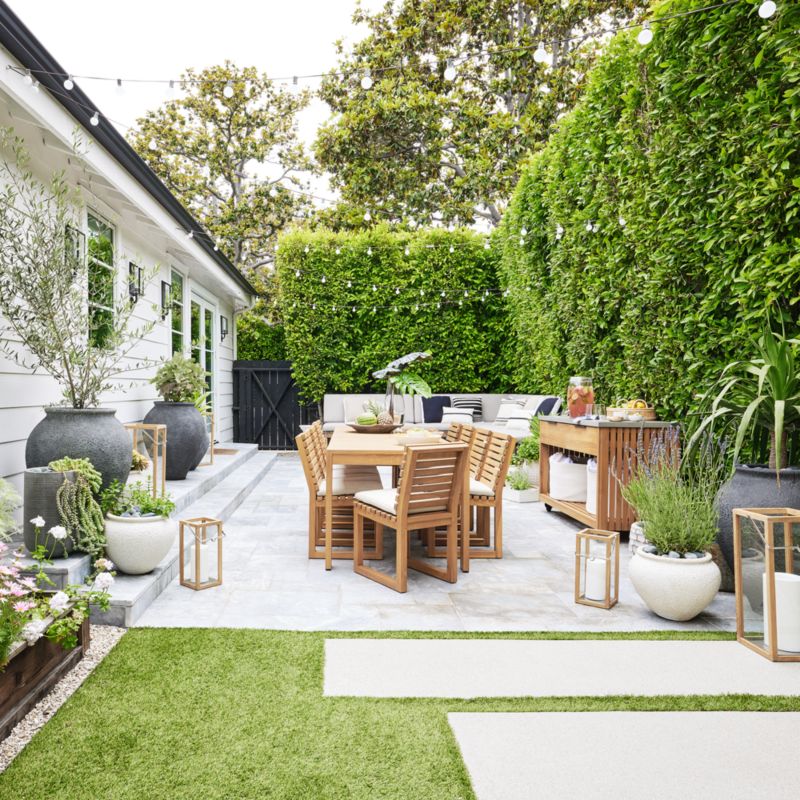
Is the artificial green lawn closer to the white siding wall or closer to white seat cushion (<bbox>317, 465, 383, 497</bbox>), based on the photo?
white seat cushion (<bbox>317, 465, 383, 497</bbox>)

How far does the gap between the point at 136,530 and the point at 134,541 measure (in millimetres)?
58

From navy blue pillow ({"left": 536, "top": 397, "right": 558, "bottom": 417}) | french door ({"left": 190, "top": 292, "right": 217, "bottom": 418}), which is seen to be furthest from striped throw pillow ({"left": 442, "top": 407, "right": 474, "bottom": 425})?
french door ({"left": 190, "top": 292, "right": 217, "bottom": 418})

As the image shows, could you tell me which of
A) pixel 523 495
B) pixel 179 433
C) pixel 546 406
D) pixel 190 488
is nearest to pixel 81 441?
pixel 190 488

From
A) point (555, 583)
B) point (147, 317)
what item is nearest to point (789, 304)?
point (555, 583)

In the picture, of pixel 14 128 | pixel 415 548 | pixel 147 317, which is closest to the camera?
pixel 14 128

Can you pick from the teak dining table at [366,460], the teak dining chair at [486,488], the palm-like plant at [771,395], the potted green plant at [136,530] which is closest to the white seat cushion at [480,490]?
the teak dining chair at [486,488]

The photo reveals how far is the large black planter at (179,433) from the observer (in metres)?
6.11

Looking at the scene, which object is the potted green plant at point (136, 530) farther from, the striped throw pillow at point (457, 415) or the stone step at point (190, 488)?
the striped throw pillow at point (457, 415)

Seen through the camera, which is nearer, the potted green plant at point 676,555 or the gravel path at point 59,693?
the gravel path at point 59,693

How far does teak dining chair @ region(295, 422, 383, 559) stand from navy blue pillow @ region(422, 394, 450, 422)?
5191 mm

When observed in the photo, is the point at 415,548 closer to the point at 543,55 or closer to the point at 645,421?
the point at 645,421

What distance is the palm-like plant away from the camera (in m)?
3.09

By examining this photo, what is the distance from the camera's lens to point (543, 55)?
4.38 metres

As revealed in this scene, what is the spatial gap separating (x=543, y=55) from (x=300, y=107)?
42.9ft
